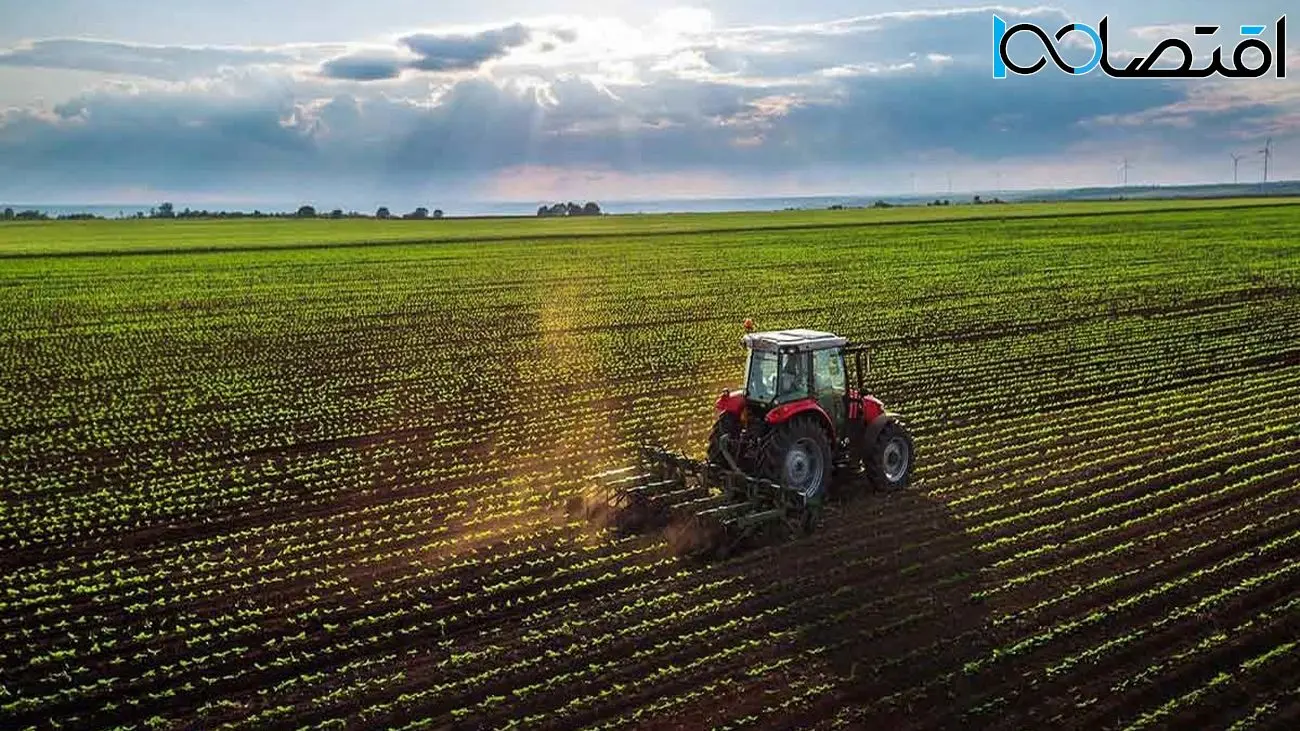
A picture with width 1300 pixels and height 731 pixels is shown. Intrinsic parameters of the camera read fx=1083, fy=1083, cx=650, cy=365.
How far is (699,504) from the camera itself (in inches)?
534

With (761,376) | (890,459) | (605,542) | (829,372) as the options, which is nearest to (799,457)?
(761,376)

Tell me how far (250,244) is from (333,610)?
7360cm

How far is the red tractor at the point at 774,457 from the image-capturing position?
1324cm

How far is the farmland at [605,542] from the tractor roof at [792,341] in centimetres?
222

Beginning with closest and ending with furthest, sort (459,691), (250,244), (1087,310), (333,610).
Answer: (459,691), (333,610), (1087,310), (250,244)

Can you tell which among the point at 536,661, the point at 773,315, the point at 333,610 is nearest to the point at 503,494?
the point at 333,610

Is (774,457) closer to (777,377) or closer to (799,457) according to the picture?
(799,457)

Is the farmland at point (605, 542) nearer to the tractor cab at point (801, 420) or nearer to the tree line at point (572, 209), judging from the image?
the tractor cab at point (801, 420)

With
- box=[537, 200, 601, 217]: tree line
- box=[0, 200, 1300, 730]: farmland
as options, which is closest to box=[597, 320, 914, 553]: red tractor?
box=[0, 200, 1300, 730]: farmland

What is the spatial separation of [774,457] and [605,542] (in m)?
2.34

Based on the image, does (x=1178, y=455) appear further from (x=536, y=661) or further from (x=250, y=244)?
(x=250, y=244)

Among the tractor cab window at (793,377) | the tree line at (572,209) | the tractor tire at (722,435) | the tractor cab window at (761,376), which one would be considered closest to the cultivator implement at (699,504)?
the tractor tire at (722,435)

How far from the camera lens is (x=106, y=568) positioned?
13.0 m

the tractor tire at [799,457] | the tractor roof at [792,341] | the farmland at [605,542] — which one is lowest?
the farmland at [605,542]
